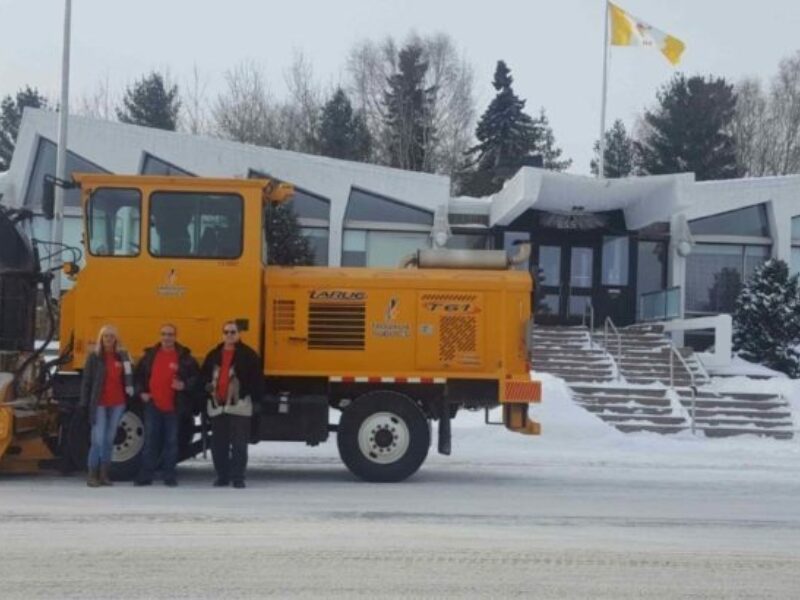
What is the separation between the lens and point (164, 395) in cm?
1280

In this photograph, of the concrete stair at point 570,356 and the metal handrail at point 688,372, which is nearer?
the metal handrail at point 688,372

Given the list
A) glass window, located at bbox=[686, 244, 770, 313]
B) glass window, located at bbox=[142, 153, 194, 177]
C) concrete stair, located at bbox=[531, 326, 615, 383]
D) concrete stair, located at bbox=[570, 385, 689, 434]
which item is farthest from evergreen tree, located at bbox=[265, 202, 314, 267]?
glass window, located at bbox=[686, 244, 770, 313]

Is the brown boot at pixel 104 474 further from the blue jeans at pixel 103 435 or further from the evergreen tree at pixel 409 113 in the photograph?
the evergreen tree at pixel 409 113

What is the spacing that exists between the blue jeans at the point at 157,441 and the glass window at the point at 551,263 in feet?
64.4

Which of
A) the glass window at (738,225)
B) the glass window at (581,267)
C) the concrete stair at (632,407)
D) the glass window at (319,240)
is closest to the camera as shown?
the concrete stair at (632,407)

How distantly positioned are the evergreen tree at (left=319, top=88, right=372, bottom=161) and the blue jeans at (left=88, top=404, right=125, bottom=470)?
43.5 m

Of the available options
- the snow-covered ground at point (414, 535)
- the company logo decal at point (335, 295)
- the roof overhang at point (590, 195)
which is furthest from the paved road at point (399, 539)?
the roof overhang at point (590, 195)

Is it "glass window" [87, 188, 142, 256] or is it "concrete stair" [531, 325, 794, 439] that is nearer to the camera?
"glass window" [87, 188, 142, 256]

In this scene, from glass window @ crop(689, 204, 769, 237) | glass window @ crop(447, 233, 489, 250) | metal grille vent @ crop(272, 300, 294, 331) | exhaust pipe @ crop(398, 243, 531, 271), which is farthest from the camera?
glass window @ crop(689, 204, 769, 237)

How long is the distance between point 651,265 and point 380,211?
7400mm

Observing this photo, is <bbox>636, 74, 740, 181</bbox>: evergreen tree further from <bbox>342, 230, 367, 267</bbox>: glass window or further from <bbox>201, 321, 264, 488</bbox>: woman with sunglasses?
<bbox>201, 321, 264, 488</bbox>: woman with sunglasses

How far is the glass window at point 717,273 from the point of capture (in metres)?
32.0

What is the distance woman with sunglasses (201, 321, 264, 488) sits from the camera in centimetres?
1282

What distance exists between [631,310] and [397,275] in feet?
62.4
